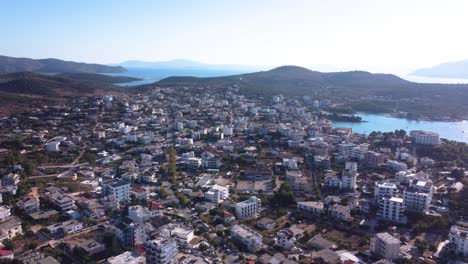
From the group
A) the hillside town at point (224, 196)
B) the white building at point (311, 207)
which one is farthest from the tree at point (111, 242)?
the white building at point (311, 207)

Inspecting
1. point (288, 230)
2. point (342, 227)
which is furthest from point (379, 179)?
point (288, 230)

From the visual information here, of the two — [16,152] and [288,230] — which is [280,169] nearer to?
[288,230]

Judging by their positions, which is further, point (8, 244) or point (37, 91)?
point (37, 91)

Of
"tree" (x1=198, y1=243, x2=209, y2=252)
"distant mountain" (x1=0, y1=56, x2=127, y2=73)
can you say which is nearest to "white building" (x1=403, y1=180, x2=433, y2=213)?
"tree" (x1=198, y1=243, x2=209, y2=252)

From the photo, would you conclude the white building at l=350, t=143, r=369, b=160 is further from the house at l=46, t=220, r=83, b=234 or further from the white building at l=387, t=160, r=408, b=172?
the house at l=46, t=220, r=83, b=234

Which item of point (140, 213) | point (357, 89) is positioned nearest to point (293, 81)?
point (357, 89)

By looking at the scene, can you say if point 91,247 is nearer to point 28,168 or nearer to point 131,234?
point 131,234
